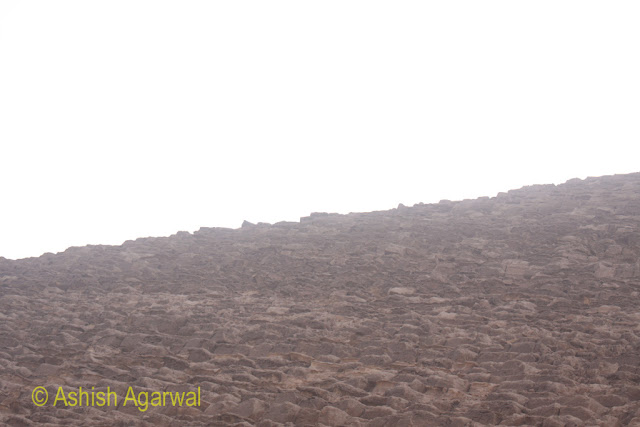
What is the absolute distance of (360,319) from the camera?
888cm

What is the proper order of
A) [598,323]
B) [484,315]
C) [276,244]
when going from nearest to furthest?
[598,323] → [484,315] → [276,244]

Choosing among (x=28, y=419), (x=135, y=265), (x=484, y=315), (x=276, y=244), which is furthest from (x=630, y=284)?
(x=135, y=265)

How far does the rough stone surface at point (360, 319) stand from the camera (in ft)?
20.9

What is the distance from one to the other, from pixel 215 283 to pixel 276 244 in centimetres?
212

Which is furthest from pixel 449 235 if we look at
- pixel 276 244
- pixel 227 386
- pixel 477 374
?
pixel 227 386

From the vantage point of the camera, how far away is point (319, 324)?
8688 millimetres

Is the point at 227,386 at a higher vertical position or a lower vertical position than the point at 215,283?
lower

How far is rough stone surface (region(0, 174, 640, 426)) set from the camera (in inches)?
250

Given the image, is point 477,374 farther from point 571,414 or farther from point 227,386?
point 227,386

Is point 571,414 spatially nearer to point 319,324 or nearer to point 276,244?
point 319,324

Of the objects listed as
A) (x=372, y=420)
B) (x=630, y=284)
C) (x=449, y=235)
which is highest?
(x=449, y=235)

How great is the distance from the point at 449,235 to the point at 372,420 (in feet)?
21.9

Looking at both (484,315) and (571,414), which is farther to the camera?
(484,315)

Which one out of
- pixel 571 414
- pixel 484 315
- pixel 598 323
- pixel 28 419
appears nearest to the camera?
Result: pixel 571 414
